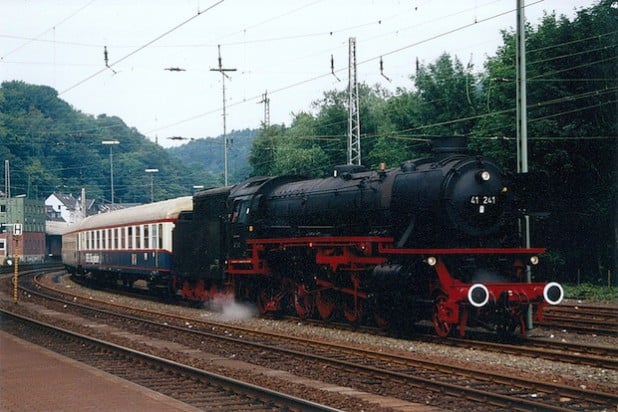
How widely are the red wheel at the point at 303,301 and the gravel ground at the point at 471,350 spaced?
0.44 m

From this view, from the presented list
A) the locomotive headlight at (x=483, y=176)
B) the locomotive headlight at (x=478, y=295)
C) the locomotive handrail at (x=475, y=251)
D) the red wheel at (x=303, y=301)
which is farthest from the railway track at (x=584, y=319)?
the red wheel at (x=303, y=301)

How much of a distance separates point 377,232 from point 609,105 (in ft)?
60.2

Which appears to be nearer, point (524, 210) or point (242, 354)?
point (242, 354)

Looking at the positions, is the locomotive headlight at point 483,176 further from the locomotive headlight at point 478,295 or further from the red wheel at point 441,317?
the red wheel at point 441,317

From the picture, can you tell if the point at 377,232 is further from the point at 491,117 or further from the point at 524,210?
the point at 491,117

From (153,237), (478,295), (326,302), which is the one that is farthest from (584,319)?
(153,237)

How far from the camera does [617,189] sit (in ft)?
103

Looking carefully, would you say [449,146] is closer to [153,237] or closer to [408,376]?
[408,376]

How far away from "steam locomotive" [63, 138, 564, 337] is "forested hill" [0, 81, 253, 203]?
78314 millimetres

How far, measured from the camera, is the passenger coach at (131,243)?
2898cm

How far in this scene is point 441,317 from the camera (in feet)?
51.5

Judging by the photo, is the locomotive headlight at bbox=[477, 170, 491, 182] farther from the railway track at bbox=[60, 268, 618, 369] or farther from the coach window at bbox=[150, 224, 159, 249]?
the coach window at bbox=[150, 224, 159, 249]

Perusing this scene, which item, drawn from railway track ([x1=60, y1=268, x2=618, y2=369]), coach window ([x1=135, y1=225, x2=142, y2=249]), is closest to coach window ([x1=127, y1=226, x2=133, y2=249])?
coach window ([x1=135, y1=225, x2=142, y2=249])

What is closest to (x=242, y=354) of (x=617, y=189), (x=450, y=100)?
(x=617, y=189)
